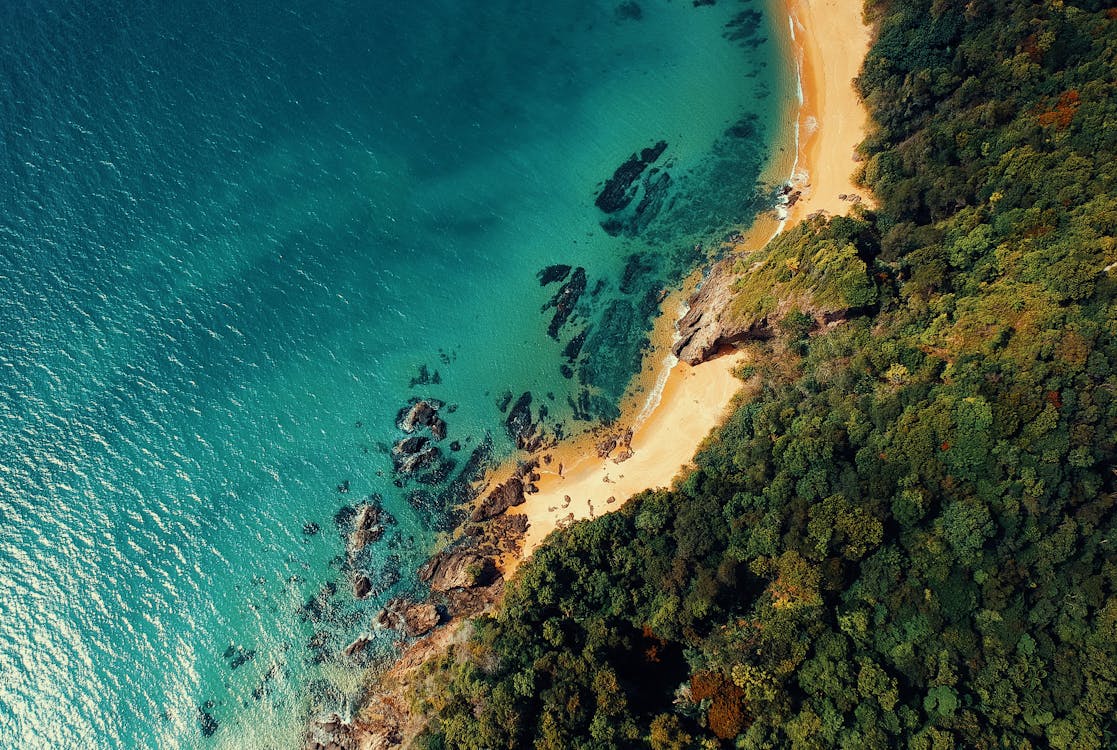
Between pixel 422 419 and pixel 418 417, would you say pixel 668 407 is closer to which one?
pixel 422 419

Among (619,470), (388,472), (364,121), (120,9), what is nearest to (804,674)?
(619,470)

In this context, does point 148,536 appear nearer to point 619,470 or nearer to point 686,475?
point 619,470

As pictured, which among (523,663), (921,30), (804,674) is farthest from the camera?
(921,30)

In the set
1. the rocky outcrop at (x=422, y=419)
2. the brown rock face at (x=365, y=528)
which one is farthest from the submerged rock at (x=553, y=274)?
the brown rock face at (x=365, y=528)

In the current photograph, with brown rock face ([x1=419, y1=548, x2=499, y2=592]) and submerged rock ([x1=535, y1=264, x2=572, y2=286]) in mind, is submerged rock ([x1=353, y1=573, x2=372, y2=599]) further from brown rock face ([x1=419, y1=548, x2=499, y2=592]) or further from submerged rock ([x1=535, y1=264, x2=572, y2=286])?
submerged rock ([x1=535, y1=264, x2=572, y2=286])

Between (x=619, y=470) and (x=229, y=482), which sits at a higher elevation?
(x=229, y=482)

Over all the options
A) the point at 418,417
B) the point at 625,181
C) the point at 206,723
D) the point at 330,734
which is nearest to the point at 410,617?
the point at 330,734

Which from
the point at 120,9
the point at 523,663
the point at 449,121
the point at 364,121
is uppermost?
the point at 120,9
